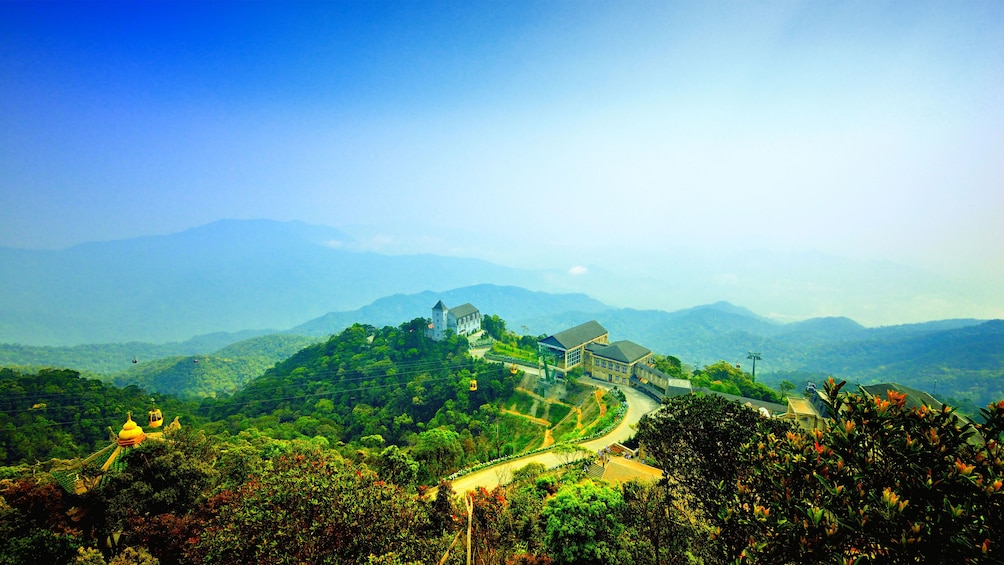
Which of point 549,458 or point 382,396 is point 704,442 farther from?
point 382,396

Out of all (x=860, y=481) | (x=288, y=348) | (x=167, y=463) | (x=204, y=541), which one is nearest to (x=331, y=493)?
(x=204, y=541)

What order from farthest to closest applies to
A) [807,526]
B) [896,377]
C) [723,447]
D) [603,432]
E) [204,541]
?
[896,377]
[603,432]
[723,447]
[204,541]
[807,526]

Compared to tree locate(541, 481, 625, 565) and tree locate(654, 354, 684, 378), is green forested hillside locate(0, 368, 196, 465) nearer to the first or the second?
tree locate(541, 481, 625, 565)

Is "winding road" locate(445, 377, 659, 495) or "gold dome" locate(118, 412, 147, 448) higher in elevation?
"gold dome" locate(118, 412, 147, 448)

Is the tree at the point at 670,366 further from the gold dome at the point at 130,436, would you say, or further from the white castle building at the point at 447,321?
the gold dome at the point at 130,436

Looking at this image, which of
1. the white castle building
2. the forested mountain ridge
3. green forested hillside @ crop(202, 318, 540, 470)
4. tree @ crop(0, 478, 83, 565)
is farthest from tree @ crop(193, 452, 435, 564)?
the forested mountain ridge

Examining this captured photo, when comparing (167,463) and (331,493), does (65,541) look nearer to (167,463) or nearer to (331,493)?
(167,463)
